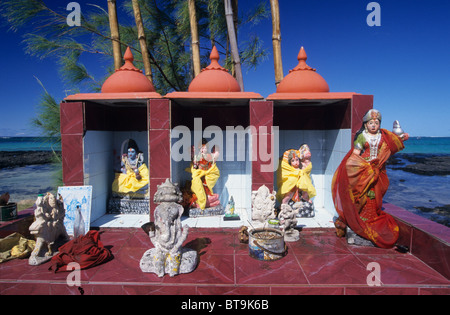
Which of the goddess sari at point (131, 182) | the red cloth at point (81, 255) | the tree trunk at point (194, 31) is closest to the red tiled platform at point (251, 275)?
the red cloth at point (81, 255)

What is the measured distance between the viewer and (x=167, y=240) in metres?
4.04

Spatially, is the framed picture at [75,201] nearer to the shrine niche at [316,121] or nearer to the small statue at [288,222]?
the small statue at [288,222]

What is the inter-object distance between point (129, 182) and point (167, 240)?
128 inches

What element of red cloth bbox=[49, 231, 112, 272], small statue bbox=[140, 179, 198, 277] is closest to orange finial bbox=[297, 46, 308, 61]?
small statue bbox=[140, 179, 198, 277]

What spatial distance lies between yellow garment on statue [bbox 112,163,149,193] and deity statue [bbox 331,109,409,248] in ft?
14.6

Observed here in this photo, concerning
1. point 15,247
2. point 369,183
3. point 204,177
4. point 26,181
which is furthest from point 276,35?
point 26,181

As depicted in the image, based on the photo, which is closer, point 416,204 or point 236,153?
point 236,153

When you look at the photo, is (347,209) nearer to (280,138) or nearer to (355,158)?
(355,158)

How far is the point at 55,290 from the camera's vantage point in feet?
12.4

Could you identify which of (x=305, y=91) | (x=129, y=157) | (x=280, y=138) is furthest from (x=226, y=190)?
(x=305, y=91)

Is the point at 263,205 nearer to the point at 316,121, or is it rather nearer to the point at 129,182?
the point at 316,121

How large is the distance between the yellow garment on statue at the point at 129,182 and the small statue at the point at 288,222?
3.42 m

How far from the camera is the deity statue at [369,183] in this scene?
491cm
